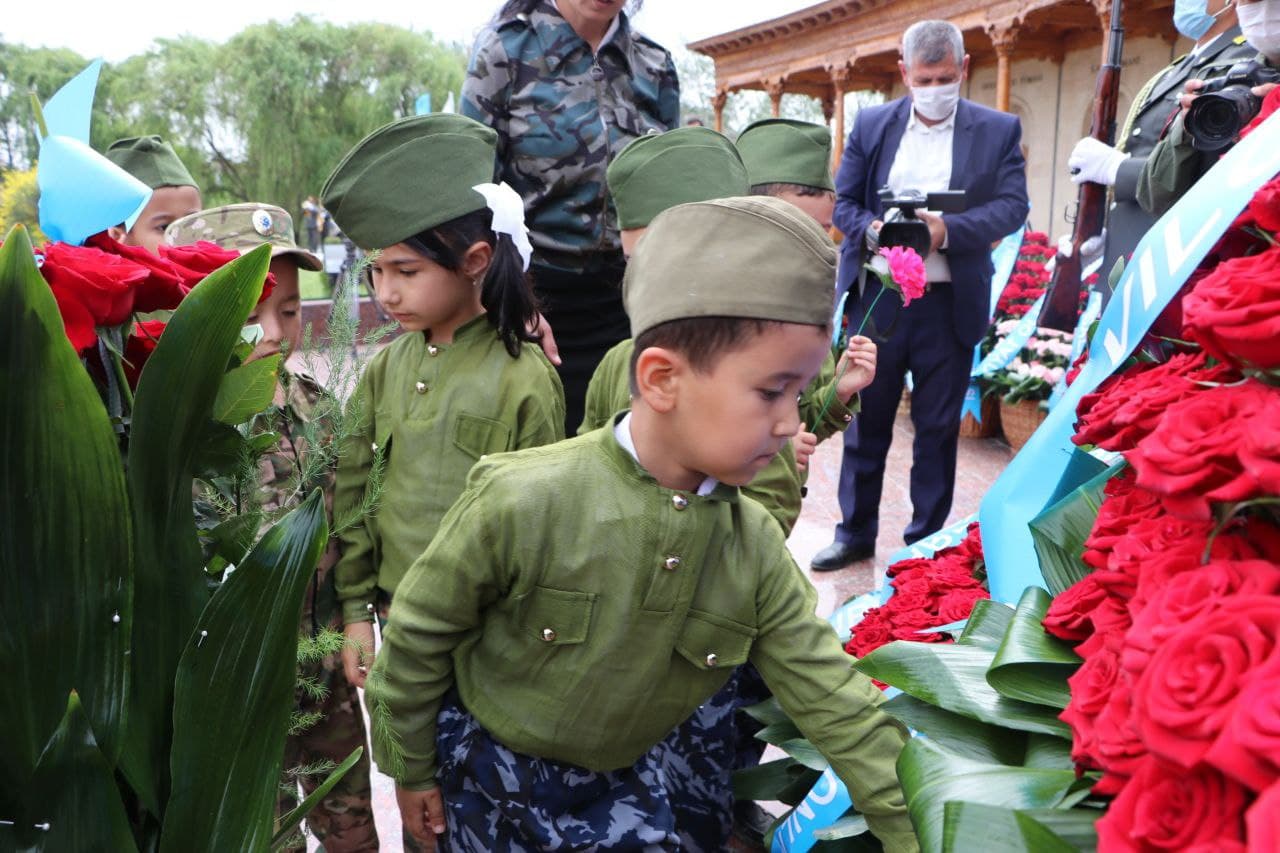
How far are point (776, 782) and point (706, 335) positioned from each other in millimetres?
1091

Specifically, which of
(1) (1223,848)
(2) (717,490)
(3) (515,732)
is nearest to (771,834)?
(3) (515,732)

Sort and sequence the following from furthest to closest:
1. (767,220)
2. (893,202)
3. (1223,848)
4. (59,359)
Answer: (893,202) → (767,220) → (59,359) → (1223,848)

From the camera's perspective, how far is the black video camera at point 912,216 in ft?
12.7

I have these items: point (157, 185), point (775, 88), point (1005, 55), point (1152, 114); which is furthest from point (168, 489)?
point (775, 88)

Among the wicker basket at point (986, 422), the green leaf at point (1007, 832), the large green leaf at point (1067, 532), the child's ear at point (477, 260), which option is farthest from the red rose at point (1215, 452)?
the wicker basket at point (986, 422)

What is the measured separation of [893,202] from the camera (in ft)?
13.2

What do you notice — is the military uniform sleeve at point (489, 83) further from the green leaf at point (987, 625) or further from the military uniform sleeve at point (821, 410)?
the green leaf at point (987, 625)

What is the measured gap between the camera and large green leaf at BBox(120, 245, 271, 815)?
79 centimetres

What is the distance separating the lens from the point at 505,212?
1984 mm

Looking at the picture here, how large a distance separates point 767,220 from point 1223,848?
83 cm

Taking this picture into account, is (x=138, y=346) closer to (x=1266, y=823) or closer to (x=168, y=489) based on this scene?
(x=168, y=489)

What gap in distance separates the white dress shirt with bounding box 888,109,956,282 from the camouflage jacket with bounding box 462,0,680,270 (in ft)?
6.63

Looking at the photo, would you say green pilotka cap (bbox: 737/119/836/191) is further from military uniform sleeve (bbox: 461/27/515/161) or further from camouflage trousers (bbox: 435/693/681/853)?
camouflage trousers (bbox: 435/693/681/853)

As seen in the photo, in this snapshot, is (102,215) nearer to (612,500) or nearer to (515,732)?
(612,500)
